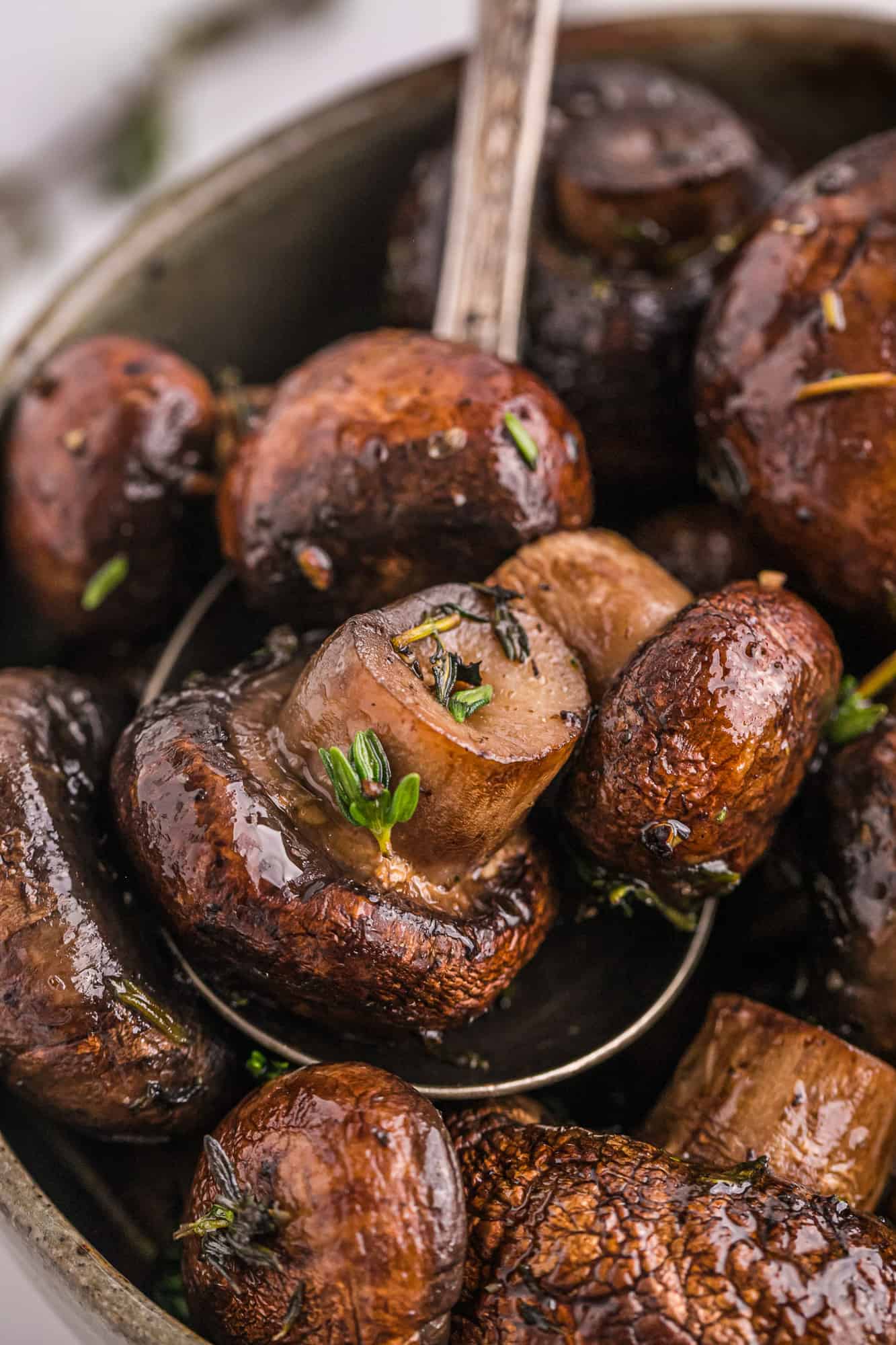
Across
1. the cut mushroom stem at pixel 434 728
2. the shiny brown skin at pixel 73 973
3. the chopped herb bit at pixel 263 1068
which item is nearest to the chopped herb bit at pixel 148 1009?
the shiny brown skin at pixel 73 973

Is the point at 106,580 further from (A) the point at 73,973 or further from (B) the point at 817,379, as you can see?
(B) the point at 817,379

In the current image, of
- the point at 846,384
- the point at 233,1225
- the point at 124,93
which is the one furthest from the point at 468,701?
the point at 124,93

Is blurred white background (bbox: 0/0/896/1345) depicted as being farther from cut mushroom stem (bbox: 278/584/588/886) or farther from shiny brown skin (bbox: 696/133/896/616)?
cut mushroom stem (bbox: 278/584/588/886)

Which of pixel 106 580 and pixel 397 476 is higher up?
pixel 397 476

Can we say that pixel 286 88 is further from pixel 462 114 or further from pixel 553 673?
pixel 553 673

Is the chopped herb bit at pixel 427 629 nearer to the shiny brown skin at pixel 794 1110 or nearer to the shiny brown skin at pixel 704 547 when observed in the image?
the shiny brown skin at pixel 704 547

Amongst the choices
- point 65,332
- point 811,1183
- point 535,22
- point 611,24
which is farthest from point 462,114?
point 811,1183
